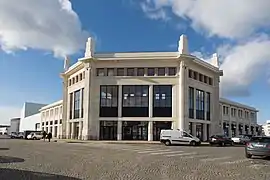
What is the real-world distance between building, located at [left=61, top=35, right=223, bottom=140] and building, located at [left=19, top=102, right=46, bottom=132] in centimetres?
4867

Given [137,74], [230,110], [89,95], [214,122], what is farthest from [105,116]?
[230,110]

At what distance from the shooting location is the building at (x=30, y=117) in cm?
10125

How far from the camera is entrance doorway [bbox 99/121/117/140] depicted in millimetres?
52781

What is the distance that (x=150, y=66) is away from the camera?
53031 millimetres

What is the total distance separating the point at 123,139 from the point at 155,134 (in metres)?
4.63

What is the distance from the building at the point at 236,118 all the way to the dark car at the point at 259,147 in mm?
50756

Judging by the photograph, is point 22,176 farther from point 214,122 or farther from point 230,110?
point 230,110

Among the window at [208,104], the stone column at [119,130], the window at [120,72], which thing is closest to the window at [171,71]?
the window at [120,72]

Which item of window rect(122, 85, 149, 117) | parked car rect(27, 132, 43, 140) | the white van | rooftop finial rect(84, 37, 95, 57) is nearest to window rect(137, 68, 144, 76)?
window rect(122, 85, 149, 117)

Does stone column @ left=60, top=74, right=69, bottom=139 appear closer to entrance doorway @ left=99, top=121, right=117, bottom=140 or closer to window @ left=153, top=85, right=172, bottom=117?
entrance doorway @ left=99, top=121, right=117, bottom=140

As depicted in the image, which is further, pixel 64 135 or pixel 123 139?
pixel 64 135

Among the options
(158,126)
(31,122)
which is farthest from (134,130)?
(31,122)

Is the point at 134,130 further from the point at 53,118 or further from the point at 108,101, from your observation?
the point at 53,118

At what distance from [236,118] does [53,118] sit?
4194 cm
